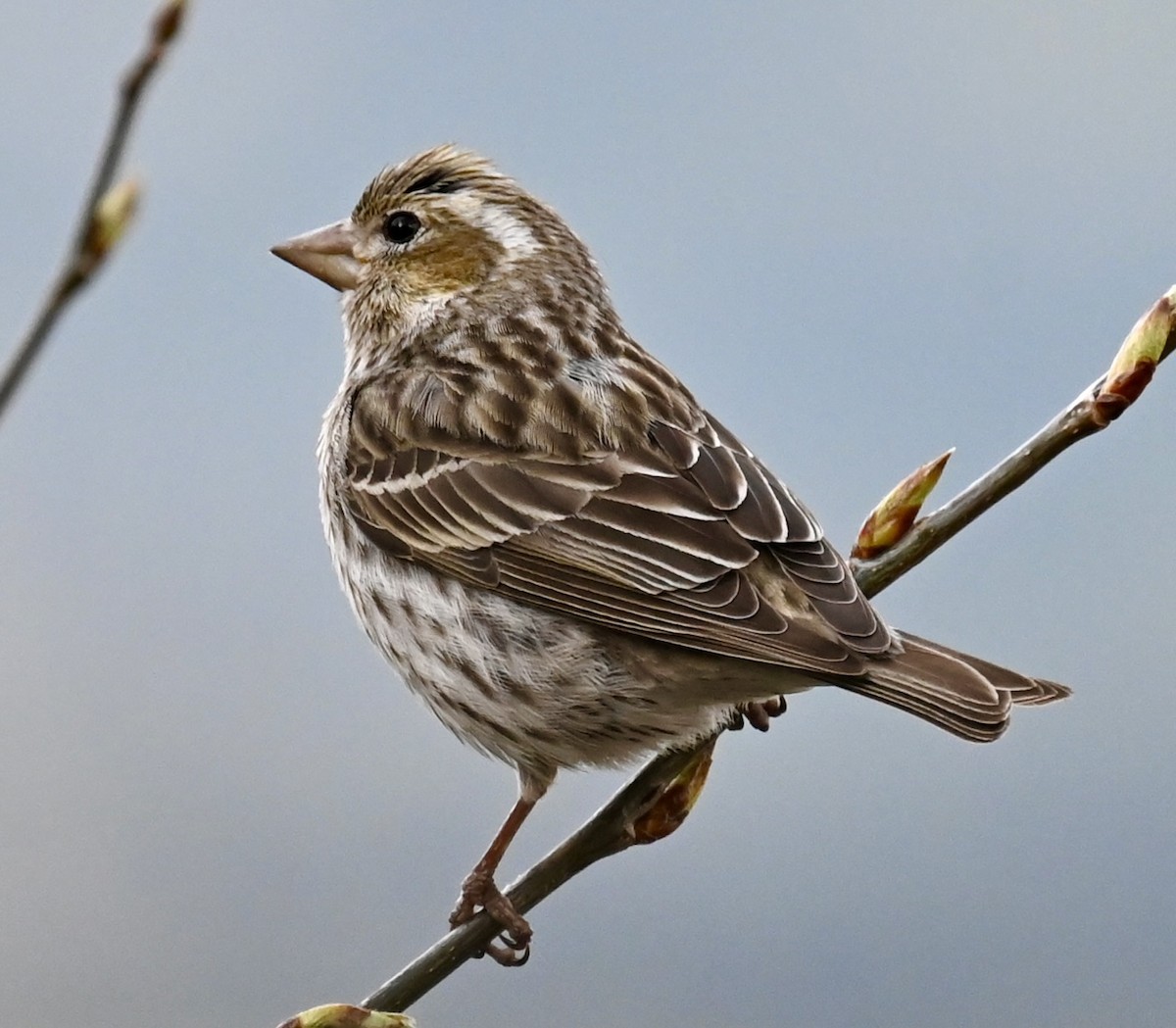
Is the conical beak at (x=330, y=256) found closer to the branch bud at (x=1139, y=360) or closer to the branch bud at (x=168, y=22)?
the branch bud at (x=1139, y=360)

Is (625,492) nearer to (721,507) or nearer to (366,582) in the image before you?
(721,507)

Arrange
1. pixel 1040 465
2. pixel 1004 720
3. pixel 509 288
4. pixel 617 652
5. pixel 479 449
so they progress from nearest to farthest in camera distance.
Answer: pixel 1040 465
pixel 1004 720
pixel 617 652
pixel 479 449
pixel 509 288

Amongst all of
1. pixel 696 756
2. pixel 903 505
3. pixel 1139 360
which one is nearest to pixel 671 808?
pixel 696 756

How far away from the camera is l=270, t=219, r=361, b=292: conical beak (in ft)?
17.9

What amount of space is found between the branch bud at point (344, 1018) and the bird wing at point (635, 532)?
1.10m

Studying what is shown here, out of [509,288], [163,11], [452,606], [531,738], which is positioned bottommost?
[531,738]

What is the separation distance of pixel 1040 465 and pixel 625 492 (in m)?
1.18

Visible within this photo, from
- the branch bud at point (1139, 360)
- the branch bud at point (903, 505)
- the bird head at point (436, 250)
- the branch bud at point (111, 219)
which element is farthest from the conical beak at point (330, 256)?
the branch bud at point (111, 219)

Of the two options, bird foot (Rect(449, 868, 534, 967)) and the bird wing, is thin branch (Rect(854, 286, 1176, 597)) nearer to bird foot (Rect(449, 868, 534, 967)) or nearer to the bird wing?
the bird wing

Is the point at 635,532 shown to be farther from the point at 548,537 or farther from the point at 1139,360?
the point at 1139,360

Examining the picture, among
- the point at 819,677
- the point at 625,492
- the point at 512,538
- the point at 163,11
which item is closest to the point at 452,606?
the point at 512,538

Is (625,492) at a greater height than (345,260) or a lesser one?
lesser

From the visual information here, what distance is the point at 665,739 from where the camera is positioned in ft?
13.4

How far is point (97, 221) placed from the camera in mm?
1381
